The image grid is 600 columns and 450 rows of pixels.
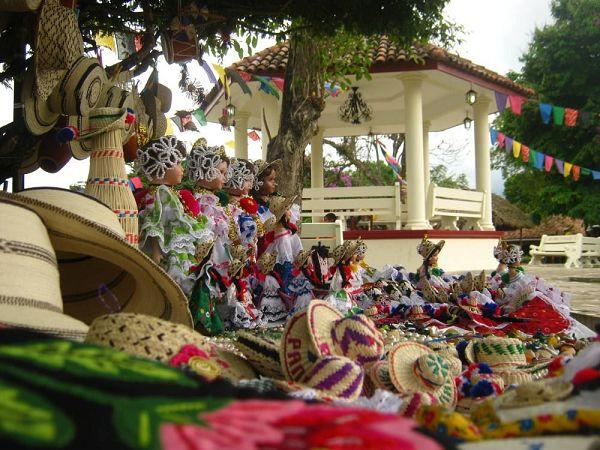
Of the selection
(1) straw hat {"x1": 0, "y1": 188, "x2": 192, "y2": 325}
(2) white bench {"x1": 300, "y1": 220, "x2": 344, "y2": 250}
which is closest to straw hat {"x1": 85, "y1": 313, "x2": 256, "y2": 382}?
(1) straw hat {"x1": 0, "y1": 188, "x2": 192, "y2": 325}

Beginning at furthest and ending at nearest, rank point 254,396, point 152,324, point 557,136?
point 557,136
point 152,324
point 254,396

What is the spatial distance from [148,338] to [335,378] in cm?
47

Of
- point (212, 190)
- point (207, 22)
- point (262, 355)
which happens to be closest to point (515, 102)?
point (212, 190)

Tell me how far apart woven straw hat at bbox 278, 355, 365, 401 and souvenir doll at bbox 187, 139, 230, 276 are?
11.2 feet

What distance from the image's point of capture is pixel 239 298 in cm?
518

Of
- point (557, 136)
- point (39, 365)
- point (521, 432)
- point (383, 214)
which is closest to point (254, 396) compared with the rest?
point (39, 365)

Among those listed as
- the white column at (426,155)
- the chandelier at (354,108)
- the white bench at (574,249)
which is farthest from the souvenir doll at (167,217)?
the white bench at (574,249)

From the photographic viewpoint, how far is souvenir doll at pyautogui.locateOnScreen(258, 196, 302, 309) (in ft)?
18.2

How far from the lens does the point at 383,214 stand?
37.3 ft

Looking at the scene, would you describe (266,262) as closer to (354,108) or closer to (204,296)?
(204,296)

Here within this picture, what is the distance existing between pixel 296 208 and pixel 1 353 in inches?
200

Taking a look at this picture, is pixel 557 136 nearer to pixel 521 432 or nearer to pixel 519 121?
pixel 519 121

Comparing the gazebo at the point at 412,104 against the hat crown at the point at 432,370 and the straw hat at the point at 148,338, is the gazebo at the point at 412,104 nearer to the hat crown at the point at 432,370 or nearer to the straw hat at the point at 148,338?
the hat crown at the point at 432,370

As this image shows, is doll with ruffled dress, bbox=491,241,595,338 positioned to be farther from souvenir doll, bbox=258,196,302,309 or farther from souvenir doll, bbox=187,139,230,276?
souvenir doll, bbox=187,139,230,276
